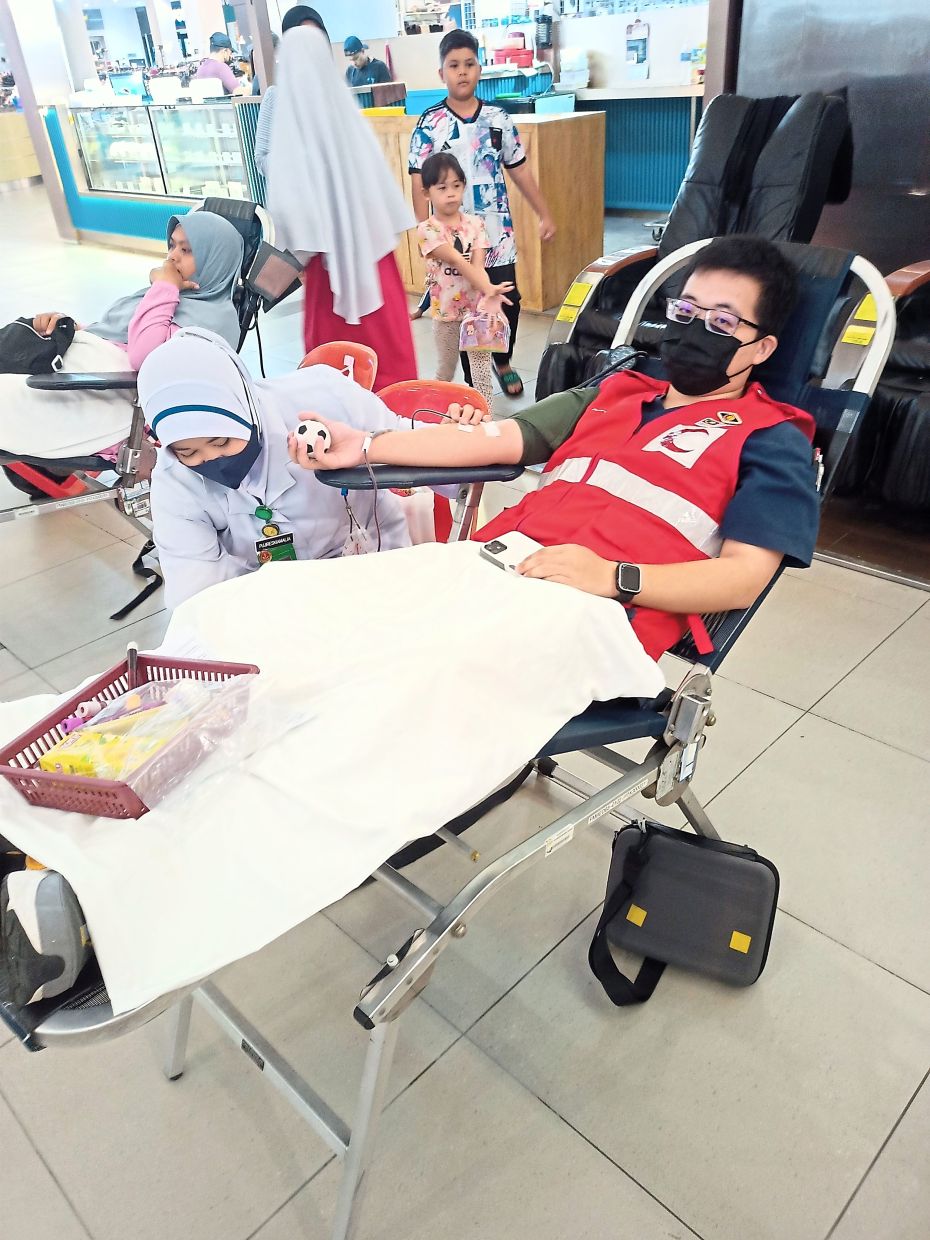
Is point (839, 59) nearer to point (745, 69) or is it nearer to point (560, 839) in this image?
point (745, 69)

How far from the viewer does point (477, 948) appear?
1.54m

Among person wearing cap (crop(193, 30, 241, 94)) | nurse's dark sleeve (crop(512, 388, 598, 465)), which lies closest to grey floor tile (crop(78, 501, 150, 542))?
nurse's dark sleeve (crop(512, 388, 598, 465))

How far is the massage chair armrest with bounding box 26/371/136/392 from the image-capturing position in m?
2.26

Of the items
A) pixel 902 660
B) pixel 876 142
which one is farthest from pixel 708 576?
pixel 876 142

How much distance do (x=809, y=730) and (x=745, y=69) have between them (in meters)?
2.92

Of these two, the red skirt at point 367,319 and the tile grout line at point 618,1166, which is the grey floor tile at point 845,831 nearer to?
the tile grout line at point 618,1166

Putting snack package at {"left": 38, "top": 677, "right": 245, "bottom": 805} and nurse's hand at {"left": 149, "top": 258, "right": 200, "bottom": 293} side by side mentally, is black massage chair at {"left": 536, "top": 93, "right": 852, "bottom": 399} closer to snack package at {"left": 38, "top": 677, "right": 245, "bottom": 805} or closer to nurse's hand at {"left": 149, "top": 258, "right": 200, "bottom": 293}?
nurse's hand at {"left": 149, "top": 258, "right": 200, "bottom": 293}

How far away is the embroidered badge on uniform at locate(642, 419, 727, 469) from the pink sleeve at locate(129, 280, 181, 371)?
159 cm

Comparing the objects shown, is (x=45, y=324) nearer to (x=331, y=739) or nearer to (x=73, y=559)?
(x=73, y=559)

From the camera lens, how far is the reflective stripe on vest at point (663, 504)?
1.33m

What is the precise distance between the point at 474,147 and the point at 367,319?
139 centimetres

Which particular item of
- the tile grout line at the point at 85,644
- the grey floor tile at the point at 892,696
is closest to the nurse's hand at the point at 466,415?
the grey floor tile at the point at 892,696

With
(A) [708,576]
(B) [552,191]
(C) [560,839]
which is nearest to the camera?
(C) [560,839]

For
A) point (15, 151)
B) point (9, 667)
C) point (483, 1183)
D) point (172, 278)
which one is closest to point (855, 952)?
point (483, 1183)
